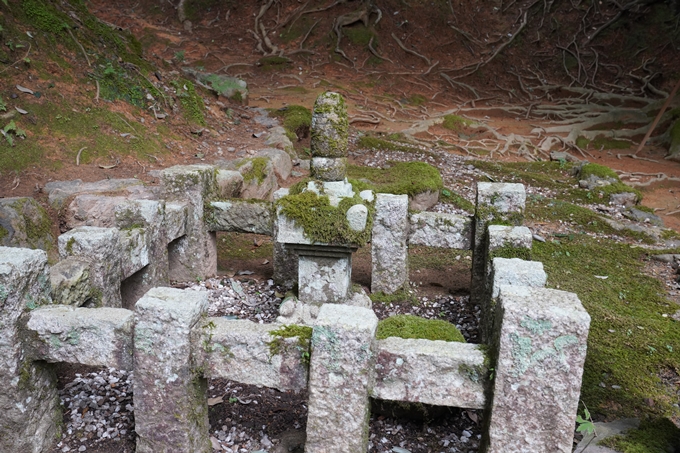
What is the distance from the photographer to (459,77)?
18422mm

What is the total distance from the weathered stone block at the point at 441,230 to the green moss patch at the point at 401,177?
2217 mm

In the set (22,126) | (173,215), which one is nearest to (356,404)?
(173,215)

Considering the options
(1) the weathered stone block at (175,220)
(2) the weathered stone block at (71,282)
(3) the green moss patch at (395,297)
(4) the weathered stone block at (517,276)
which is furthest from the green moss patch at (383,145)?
(2) the weathered stone block at (71,282)

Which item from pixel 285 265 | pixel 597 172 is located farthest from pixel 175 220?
pixel 597 172

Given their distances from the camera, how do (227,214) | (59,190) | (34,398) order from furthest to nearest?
(59,190) → (227,214) → (34,398)

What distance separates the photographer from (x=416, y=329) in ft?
13.9

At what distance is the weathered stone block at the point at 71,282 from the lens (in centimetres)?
377

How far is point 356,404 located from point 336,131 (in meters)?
2.85

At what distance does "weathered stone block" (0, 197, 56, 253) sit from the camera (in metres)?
5.32

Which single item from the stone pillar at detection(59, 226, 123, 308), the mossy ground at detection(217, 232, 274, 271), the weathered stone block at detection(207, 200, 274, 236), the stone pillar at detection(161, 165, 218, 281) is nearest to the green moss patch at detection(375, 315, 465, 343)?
the weathered stone block at detection(207, 200, 274, 236)

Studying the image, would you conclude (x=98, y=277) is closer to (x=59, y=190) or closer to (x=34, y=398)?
(x=34, y=398)

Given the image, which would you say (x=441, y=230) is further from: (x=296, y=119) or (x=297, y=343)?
(x=296, y=119)

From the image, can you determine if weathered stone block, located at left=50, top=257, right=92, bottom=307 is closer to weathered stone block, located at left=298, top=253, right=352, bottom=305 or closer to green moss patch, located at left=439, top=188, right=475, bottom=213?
weathered stone block, located at left=298, top=253, right=352, bottom=305

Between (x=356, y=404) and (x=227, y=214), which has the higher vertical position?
(x=227, y=214)
